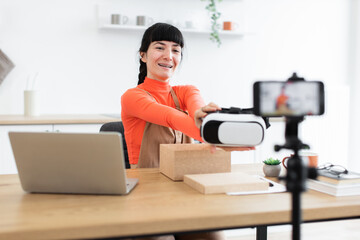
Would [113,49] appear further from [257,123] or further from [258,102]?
[258,102]

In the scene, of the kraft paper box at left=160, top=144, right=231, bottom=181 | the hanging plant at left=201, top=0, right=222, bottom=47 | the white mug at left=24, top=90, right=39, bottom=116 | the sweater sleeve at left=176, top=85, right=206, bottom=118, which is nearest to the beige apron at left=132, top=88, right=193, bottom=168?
the sweater sleeve at left=176, top=85, right=206, bottom=118

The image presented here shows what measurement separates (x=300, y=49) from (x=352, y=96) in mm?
725

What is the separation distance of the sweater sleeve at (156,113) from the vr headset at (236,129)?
0.91ft

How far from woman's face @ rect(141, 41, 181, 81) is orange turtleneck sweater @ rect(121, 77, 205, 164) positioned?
0.17 feet

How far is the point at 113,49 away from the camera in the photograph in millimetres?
3320

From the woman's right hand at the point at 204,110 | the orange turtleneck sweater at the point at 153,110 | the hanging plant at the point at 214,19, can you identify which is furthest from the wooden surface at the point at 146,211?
the hanging plant at the point at 214,19

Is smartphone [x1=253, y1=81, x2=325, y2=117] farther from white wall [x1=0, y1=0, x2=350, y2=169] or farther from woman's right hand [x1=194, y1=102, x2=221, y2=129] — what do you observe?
white wall [x1=0, y1=0, x2=350, y2=169]

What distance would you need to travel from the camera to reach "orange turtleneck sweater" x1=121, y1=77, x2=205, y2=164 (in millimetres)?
1474

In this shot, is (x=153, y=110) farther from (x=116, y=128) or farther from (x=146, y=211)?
(x=146, y=211)

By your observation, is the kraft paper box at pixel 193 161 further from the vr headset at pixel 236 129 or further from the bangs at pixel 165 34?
the bangs at pixel 165 34

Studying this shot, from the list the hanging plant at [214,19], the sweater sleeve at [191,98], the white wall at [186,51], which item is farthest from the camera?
the hanging plant at [214,19]

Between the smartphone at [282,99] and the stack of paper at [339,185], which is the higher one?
the smartphone at [282,99]

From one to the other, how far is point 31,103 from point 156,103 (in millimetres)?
1679

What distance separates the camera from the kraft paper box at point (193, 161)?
124 cm
